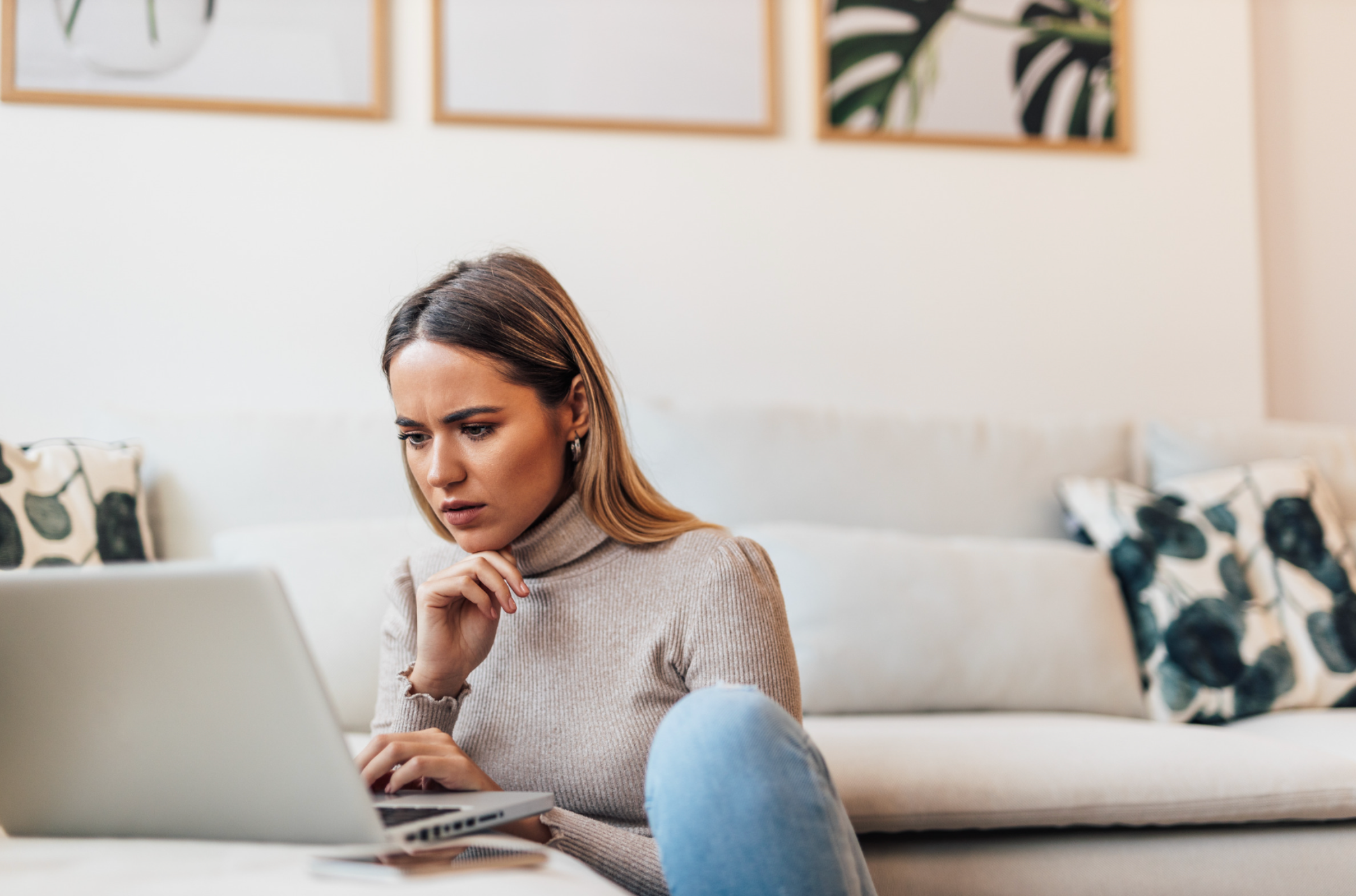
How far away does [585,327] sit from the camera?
3.57 ft

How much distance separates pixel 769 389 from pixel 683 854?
1.52 m

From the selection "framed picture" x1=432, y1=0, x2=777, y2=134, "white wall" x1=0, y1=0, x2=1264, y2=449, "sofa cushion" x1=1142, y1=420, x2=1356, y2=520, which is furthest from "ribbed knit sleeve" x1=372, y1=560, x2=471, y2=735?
"sofa cushion" x1=1142, y1=420, x2=1356, y2=520

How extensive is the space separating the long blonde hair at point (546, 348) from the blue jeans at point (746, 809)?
1.17 ft

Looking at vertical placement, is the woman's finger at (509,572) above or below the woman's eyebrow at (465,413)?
below

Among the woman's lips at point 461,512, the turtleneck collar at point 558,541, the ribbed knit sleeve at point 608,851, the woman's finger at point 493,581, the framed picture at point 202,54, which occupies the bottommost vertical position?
the ribbed knit sleeve at point 608,851

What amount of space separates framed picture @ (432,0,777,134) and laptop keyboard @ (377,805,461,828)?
163 cm

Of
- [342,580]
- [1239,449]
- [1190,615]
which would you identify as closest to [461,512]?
[342,580]

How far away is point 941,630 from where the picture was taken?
1.61 metres

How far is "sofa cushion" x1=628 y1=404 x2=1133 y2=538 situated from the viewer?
1.79 m

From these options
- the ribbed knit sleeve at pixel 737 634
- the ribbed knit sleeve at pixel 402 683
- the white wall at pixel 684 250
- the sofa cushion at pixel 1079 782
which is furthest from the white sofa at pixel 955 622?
the ribbed knit sleeve at pixel 402 683

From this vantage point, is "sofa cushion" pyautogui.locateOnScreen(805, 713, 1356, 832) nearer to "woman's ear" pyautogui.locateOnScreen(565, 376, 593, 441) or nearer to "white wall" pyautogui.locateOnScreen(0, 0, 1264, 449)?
"woman's ear" pyautogui.locateOnScreen(565, 376, 593, 441)

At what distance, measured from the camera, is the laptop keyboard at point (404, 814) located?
25.2 inches

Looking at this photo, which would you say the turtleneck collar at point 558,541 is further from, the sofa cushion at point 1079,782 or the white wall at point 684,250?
the white wall at point 684,250

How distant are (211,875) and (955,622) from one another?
1.24 meters
